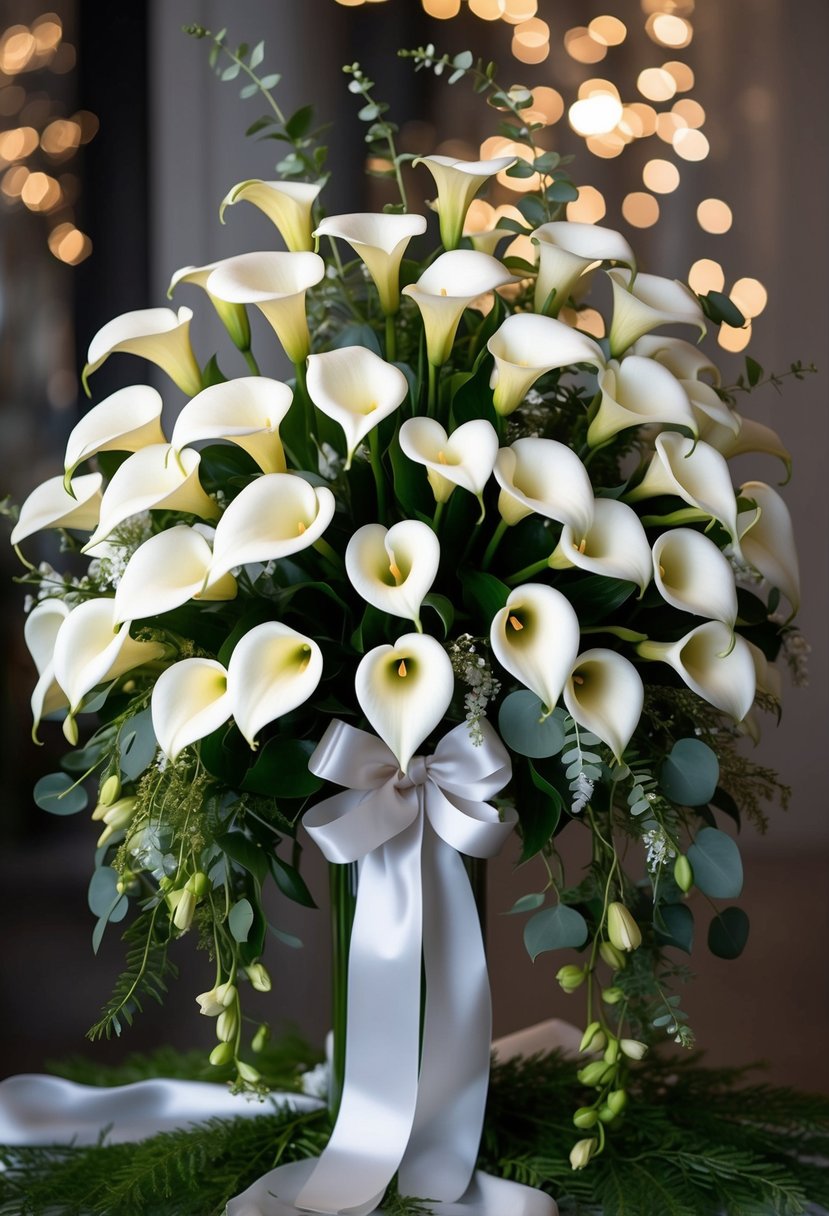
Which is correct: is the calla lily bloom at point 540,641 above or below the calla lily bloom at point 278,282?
below

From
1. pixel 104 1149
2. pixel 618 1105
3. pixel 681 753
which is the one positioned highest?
pixel 681 753

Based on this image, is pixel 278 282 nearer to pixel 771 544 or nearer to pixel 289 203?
pixel 289 203

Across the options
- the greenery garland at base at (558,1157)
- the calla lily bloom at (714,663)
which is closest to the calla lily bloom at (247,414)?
the calla lily bloom at (714,663)

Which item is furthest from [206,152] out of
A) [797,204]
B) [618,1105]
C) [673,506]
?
[618,1105]

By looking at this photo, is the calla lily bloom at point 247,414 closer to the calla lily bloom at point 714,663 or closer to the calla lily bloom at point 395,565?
the calla lily bloom at point 395,565

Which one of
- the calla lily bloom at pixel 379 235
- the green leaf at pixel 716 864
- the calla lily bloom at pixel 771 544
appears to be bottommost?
the green leaf at pixel 716 864

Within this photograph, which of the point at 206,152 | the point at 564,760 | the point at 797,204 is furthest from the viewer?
the point at 797,204

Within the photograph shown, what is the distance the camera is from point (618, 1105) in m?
0.58

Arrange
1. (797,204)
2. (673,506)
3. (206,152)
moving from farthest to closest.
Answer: (797,204)
(206,152)
(673,506)

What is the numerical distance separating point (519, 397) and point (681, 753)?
0.20 metres

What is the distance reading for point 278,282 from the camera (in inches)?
23.2

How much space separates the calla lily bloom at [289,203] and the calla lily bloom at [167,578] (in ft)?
0.58

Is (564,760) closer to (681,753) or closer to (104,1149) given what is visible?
(681,753)

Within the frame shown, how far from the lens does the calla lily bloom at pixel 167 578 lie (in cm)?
54
